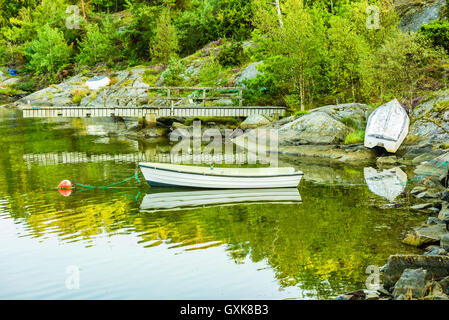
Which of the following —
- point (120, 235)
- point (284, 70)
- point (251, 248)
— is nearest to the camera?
point (251, 248)

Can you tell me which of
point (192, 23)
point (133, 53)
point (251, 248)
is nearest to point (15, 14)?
point (133, 53)

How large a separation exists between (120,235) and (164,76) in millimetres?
45966

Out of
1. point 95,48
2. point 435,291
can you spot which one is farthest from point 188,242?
point 95,48

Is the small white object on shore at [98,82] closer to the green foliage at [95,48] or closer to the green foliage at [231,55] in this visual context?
the green foliage at [95,48]

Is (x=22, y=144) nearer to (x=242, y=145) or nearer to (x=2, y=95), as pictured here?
(x=242, y=145)

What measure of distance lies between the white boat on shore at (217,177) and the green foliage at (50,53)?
70.4 metres

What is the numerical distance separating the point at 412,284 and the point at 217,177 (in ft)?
48.6

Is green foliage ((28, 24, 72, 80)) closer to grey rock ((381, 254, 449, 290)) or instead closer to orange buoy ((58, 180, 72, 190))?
orange buoy ((58, 180, 72, 190))

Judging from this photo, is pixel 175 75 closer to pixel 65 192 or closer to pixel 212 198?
pixel 65 192

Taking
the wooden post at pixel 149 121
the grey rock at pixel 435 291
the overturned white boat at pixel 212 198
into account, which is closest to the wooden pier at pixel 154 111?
the wooden post at pixel 149 121

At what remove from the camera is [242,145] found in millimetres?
41438

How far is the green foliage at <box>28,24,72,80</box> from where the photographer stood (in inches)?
3553

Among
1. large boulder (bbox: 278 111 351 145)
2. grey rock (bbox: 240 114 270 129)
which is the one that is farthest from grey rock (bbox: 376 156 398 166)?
grey rock (bbox: 240 114 270 129)

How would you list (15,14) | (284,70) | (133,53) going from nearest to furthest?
1. (284,70)
2. (133,53)
3. (15,14)
